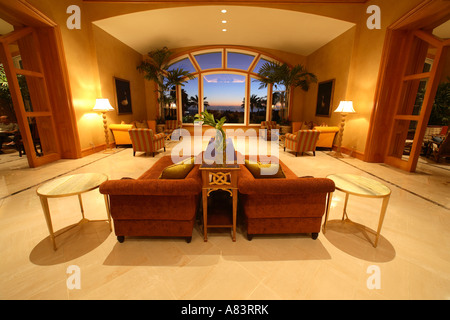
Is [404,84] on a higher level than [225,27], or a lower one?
lower

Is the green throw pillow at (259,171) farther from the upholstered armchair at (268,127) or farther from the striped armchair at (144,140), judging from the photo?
the upholstered armchair at (268,127)

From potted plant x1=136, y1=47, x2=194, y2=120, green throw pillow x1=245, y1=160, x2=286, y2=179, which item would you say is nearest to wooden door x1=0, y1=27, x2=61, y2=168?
potted plant x1=136, y1=47, x2=194, y2=120

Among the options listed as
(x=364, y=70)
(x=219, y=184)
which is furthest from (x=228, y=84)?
(x=219, y=184)

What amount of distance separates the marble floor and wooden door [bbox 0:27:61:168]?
7.03ft

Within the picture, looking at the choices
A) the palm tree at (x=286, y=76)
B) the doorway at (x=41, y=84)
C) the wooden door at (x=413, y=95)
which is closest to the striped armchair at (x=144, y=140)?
the doorway at (x=41, y=84)

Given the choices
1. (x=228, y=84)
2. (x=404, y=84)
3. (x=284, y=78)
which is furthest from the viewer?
(x=228, y=84)

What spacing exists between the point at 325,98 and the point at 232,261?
692cm

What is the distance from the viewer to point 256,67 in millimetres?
9148

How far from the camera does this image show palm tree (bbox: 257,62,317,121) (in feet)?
25.7

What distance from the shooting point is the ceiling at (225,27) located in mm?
5594

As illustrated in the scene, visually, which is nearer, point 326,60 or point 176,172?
point 176,172

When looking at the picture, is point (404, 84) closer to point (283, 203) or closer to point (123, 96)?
point (283, 203)

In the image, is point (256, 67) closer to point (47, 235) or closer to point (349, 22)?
point (349, 22)

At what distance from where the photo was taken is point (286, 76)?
26.0ft
